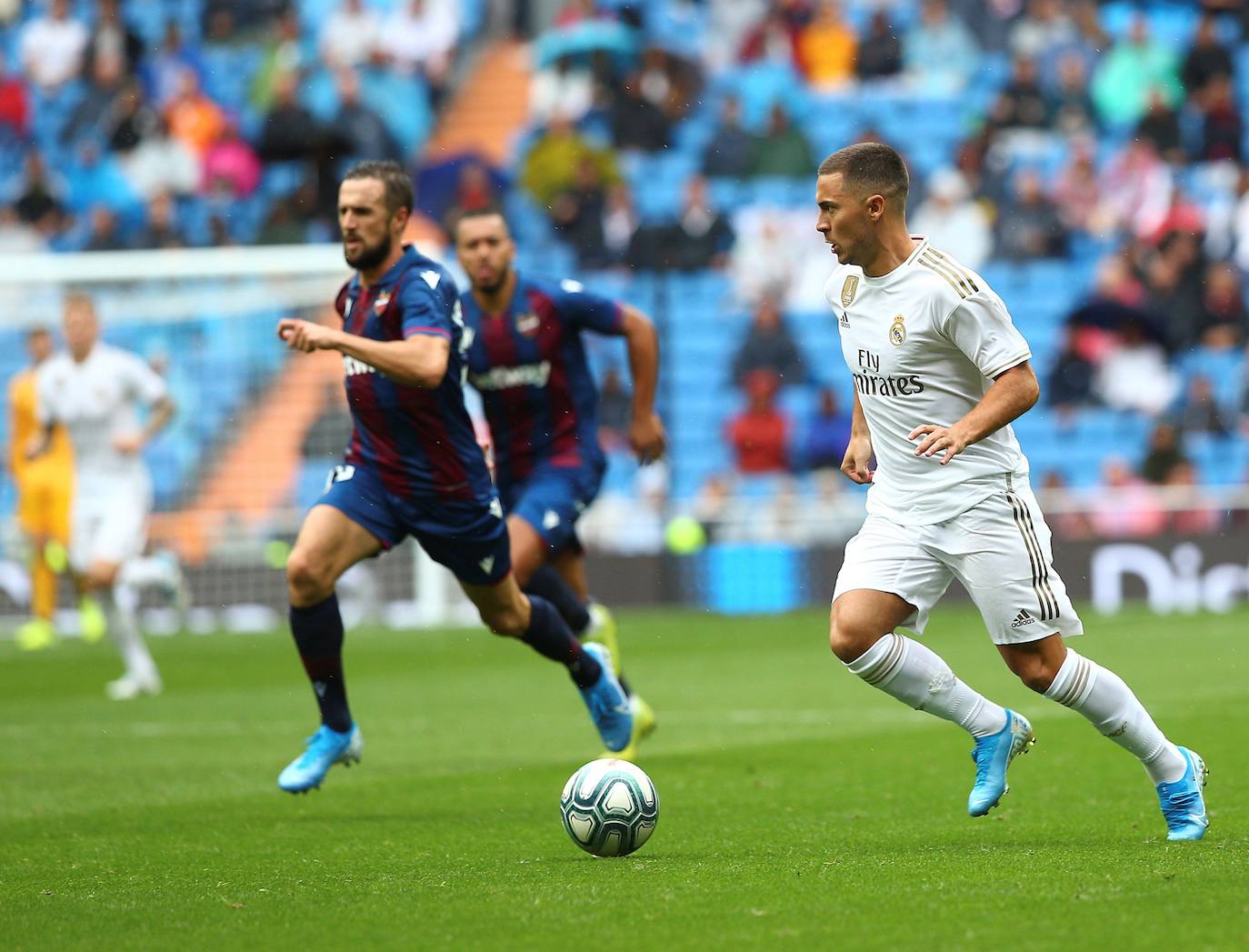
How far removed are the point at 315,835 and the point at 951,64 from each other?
1888 cm

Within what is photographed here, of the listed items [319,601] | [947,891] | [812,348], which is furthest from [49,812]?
[812,348]

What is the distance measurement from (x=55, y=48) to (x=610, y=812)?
2234cm

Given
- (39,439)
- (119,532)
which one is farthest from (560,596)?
(39,439)

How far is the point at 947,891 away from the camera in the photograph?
5195 mm

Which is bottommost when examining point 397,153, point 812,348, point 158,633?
point 158,633

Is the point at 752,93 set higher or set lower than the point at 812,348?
higher

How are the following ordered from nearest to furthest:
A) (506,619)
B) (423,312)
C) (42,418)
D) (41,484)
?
1. (423,312)
2. (506,619)
3. (42,418)
4. (41,484)

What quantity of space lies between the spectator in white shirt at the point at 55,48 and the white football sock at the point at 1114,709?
73.2 feet

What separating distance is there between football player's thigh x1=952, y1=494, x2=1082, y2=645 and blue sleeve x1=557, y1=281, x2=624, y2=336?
138 inches

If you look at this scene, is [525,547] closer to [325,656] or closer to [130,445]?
[325,656]

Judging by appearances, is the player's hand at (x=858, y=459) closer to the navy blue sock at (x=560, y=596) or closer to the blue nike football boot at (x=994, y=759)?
the blue nike football boot at (x=994, y=759)

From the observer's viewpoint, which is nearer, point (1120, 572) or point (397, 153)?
point (1120, 572)

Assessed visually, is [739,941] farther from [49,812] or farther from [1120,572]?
[1120,572]

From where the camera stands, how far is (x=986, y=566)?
19.9 ft
